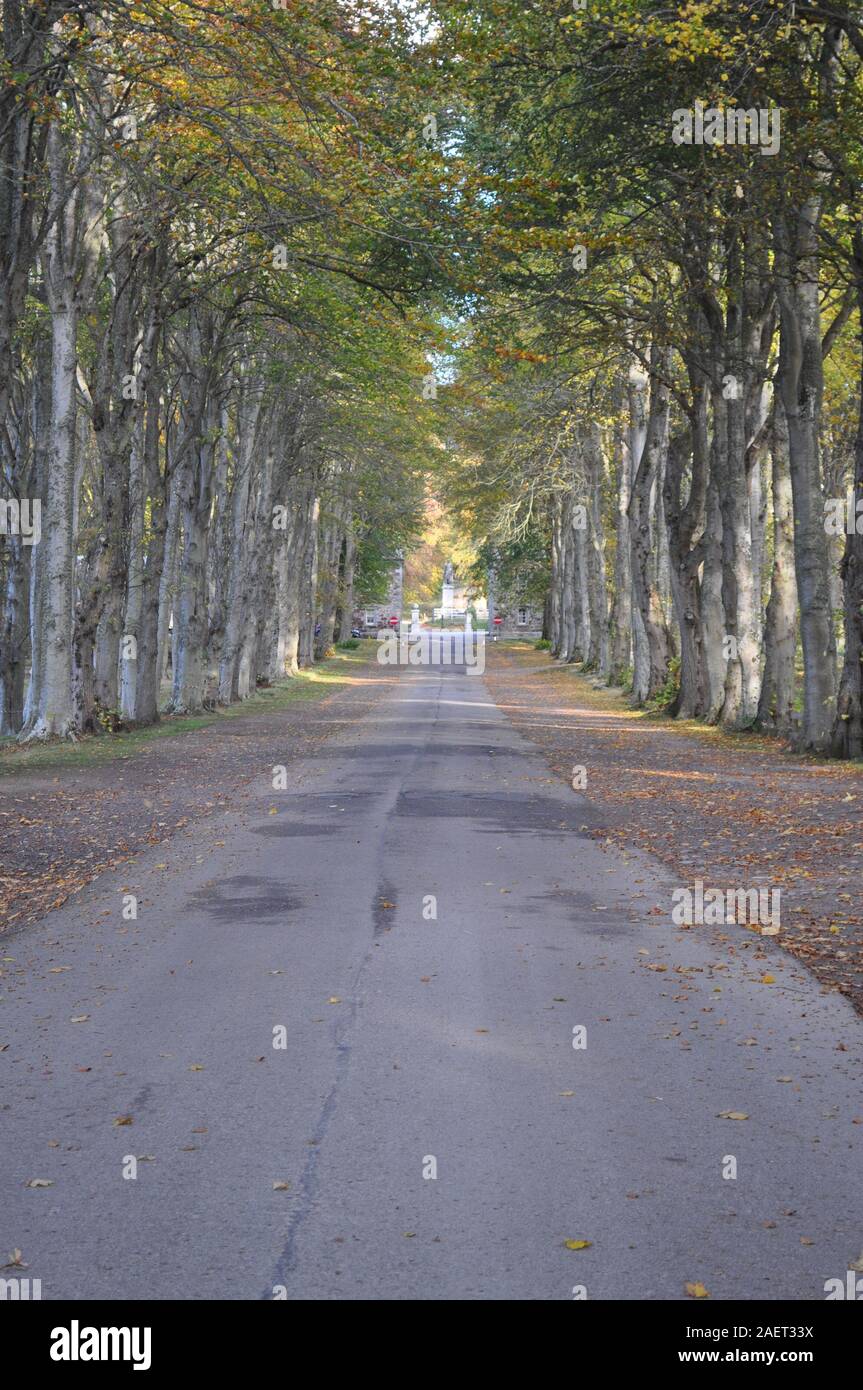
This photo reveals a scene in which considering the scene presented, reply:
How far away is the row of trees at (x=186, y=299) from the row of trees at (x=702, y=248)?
60.0 inches

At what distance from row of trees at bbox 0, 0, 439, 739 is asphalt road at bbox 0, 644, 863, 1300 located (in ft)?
24.3

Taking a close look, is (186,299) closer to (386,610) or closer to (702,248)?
(702,248)

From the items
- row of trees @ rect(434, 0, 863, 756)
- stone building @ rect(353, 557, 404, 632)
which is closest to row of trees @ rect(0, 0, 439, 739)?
row of trees @ rect(434, 0, 863, 756)

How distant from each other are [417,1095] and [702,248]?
69.9ft

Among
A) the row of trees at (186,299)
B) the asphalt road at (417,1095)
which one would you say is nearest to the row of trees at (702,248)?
the row of trees at (186,299)

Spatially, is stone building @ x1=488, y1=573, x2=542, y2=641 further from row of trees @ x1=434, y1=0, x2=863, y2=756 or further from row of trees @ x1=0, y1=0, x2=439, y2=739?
row of trees @ x1=434, y1=0, x2=863, y2=756

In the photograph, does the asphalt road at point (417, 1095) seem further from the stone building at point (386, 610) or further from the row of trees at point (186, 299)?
the stone building at point (386, 610)

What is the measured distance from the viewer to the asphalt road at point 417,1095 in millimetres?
5031

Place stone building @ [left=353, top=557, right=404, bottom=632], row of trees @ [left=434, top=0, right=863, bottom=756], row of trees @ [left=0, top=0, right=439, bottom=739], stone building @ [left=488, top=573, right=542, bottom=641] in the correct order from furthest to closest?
stone building @ [left=353, top=557, right=404, bottom=632], stone building @ [left=488, top=573, right=542, bottom=641], row of trees @ [left=434, top=0, right=863, bottom=756], row of trees @ [left=0, top=0, right=439, bottom=739]

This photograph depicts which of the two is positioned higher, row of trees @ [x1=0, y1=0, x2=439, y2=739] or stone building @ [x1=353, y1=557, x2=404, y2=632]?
row of trees @ [x1=0, y1=0, x2=439, y2=739]

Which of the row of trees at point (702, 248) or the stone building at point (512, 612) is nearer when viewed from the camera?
the row of trees at point (702, 248)

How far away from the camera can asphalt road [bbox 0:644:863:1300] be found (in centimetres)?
503

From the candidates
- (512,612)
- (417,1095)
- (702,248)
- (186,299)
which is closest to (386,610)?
(512,612)

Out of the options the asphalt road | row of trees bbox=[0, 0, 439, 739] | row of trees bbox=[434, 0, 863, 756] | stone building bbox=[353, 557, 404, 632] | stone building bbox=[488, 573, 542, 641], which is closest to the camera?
the asphalt road
